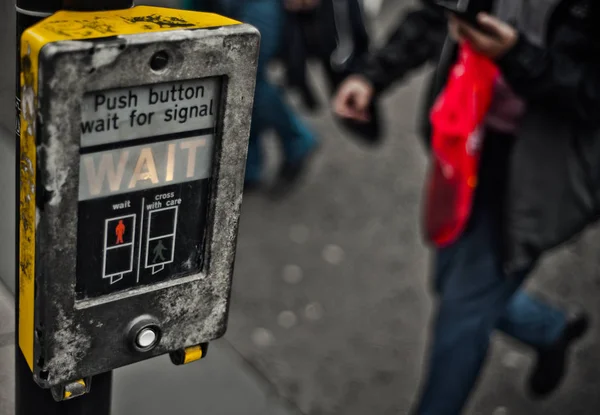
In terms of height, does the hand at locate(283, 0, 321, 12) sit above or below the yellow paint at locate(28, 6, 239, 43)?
below

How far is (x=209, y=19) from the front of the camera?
135 centimetres

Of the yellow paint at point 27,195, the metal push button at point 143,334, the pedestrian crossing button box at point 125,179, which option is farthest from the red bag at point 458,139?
the yellow paint at point 27,195

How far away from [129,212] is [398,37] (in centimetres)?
238

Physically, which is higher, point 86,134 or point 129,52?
point 129,52

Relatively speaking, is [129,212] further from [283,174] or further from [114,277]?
[283,174]

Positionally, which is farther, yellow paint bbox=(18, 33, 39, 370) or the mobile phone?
the mobile phone

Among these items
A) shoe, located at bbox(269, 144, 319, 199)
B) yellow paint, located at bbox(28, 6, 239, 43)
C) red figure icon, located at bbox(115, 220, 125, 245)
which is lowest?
shoe, located at bbox(269, 144, 319, 199)

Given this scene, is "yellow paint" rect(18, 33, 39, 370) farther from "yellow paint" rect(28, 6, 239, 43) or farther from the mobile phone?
the mobile phone

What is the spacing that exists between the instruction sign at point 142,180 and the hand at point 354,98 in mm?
2263

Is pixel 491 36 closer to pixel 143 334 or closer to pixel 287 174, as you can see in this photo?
pixel 143 334

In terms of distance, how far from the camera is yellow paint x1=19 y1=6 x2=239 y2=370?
1166 millimetres

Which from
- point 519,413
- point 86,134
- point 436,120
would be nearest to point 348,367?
point 519,413

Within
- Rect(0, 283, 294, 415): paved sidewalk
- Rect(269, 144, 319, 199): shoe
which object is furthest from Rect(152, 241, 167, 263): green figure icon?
Rect(269, 144, 319, 199): shoe

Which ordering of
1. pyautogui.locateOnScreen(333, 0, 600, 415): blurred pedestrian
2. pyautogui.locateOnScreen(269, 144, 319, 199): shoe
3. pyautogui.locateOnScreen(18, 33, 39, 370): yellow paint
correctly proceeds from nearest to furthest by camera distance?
pyautogui.locateOnScreen(18, 33, 39, 370): yellow paint
pyautogui.locateOnScreen(333, 0, 600, 415): blurred pedestrian
pyautogui.locateOnScreen(269, 144, 319, 199): shoe
